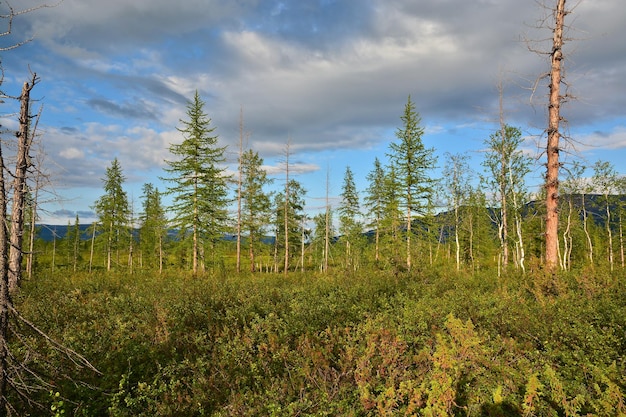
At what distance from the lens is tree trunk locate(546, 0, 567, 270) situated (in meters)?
11.9

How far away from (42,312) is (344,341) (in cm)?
854

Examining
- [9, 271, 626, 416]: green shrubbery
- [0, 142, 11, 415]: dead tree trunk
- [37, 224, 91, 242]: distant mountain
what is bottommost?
[9, 271, 626, 416]: green shrubbery

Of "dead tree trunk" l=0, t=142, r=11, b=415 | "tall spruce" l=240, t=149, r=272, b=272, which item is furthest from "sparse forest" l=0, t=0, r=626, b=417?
"tall spruce" l=240, t=149, r=272, b=272

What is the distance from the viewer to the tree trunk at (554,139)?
1189 cm

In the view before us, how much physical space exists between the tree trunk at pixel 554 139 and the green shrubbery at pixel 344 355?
180cm

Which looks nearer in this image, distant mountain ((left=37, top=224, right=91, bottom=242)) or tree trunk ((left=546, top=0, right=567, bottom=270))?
distant mountain ((left=37, top=224, right=91, bottom=242))

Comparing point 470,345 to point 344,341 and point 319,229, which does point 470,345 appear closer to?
point 344,341

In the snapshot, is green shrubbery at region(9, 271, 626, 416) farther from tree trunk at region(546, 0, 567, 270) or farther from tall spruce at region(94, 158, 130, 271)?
tall spruce at region(94, 158, 130, 271)

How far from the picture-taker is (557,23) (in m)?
12.2

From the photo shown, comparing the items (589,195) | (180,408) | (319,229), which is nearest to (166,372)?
(180,408)

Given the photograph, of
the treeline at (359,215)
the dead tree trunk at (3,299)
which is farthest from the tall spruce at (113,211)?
the dead tree trunk at (3,299)

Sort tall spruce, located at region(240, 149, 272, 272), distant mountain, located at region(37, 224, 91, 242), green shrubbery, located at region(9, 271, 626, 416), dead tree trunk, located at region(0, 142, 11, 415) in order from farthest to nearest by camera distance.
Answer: tall spruce, located at region(240, 149, 272, 272), distant mountain, located at region(37, 224, 91, 242), green shrubbery, located at region(9, 271, 626, 416), dead tree trunk, located at region(0, 142, 11, 415)

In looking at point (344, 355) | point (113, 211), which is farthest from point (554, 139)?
point (113, 211)

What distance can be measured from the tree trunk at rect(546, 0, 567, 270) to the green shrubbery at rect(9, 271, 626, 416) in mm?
1805
